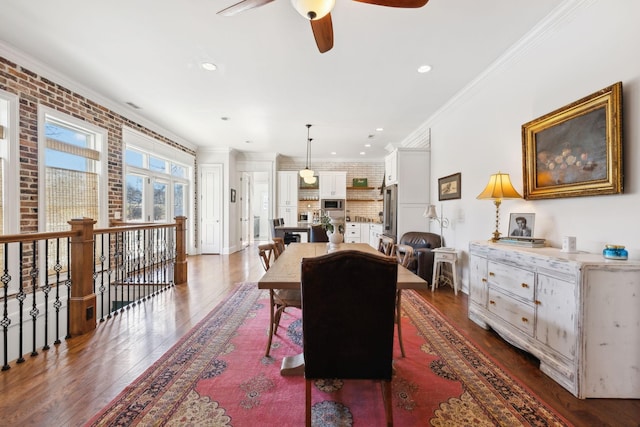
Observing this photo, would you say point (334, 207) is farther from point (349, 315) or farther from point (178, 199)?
point (349, 315)

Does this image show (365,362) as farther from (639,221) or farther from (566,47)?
(566,47)

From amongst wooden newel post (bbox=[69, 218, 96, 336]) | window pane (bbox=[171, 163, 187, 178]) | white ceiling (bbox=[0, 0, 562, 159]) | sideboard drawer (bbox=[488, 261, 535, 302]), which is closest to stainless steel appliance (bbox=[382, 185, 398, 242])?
white ceiling (bbox=[0, 0, 562, 159])

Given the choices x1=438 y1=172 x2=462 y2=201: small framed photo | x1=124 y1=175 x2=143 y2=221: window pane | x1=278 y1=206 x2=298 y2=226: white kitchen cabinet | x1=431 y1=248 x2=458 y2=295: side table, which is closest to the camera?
x1=431 y1=248 x2=458 y2=295: side table

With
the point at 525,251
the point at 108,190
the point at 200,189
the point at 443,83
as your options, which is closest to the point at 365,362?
the point at 525,251

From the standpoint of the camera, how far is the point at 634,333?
1.55 meters

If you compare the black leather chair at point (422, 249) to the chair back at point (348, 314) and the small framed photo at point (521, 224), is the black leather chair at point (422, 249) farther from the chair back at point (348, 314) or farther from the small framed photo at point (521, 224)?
the chair back at point (348, 314)

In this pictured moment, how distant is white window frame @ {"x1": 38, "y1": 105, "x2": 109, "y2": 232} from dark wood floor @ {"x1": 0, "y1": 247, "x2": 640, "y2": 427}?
64.9 inches

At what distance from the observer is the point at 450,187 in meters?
4.09

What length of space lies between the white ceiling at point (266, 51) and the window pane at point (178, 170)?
1.65 metres

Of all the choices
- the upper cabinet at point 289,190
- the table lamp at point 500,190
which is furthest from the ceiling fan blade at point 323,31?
the upper cabinet at point 289,190

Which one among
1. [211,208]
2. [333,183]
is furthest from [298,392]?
[333,183]

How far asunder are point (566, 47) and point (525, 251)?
170 centimetres

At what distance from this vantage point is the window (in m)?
4.71

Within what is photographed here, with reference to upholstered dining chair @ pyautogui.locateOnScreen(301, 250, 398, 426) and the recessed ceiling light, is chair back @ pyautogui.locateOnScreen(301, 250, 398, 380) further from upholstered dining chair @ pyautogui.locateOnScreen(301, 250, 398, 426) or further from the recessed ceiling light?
the recessed ceiling light
